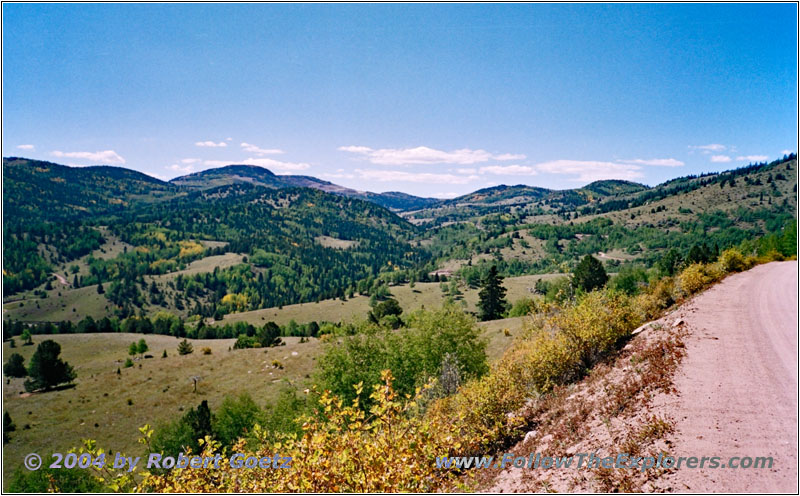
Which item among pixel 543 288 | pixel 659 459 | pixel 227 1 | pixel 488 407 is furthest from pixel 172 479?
pixel 543 288

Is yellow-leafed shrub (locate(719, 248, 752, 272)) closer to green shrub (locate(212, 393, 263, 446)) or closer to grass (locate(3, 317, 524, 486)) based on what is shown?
grass (locate(3, 317, 524, 486))

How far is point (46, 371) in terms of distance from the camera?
6638 centimetres

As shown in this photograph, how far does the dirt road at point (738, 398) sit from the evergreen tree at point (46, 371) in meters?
90.3

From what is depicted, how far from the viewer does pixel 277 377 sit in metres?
63.9

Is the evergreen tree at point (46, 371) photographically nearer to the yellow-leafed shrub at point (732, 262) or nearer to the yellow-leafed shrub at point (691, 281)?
the yellow-leafed shrub at point (691, 281)

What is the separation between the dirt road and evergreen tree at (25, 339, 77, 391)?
90295mm

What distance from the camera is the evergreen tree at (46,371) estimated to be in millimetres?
65875

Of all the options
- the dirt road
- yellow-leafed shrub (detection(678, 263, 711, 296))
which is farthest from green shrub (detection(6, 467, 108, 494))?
yellow-leafed shrub (detection(678, 263, 711, 296))

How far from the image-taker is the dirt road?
1179cm

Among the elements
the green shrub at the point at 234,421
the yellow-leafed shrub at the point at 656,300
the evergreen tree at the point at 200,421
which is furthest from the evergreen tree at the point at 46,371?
the yellow-leafed shrub at the point at 656,300

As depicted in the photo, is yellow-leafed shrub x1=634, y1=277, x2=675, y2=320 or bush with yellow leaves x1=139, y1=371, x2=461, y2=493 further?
yellow-leafed shrub x1=634, y1=277, x2=675, y2=320

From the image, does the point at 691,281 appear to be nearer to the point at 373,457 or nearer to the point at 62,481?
the point at 373,457

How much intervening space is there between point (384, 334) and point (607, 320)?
22.7 meters

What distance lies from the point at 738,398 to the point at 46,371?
93369 millimetres
